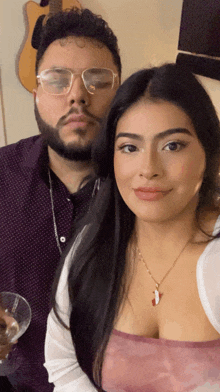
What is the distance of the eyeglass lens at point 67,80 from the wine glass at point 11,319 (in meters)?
0.69

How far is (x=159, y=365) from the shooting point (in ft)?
2.52

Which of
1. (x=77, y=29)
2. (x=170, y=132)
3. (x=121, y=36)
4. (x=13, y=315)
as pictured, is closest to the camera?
(x=170, y=132)

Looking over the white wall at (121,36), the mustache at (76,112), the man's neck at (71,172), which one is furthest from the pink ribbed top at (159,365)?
the white wall at (121,36)

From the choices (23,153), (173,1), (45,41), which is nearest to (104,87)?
(45,41)

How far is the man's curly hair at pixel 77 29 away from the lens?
1.13 meters

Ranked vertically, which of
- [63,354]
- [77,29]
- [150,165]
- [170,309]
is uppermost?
[77,29]

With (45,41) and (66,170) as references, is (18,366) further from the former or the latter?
(45,41)

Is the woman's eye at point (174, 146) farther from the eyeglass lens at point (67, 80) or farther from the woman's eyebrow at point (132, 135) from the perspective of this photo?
the eyeglass lens at point (67, 80)

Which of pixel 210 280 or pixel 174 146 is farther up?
pixel 174 146

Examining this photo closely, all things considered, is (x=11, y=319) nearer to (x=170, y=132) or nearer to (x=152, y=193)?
(x=152, y=193)

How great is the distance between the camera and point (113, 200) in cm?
91

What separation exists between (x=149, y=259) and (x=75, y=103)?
56cm

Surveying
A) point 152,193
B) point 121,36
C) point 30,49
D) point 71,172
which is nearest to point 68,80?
point 71,172

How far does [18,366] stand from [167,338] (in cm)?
65
